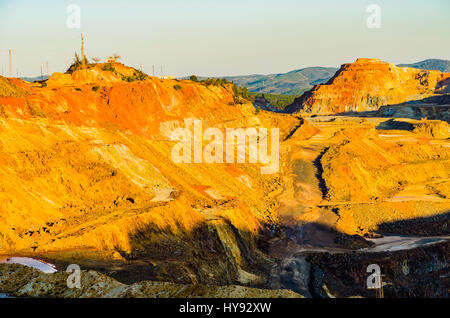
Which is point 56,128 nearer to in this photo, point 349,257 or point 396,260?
point 349,257

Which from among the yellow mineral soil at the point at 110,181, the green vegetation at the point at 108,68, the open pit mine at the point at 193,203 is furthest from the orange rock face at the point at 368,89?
the yellow mineral soil at the point at 110,181

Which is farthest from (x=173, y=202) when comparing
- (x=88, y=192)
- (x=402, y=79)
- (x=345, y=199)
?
(x=402, y=79)

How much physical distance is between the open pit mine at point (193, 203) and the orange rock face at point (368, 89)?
70.5 metres

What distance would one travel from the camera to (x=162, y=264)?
29859 mm

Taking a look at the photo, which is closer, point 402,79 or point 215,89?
point 215,89

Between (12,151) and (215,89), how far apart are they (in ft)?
179

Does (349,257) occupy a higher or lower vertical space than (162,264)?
lower

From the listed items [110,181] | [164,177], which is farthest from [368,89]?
[110,181]

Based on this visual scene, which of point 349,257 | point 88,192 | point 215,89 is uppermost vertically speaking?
point 215,89

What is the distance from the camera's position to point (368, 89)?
168 m

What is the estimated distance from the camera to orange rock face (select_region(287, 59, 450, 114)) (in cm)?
16538

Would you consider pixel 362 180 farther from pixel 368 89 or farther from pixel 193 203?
pixel 368 89

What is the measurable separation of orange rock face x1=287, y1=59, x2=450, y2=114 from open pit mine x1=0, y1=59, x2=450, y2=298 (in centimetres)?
7046
